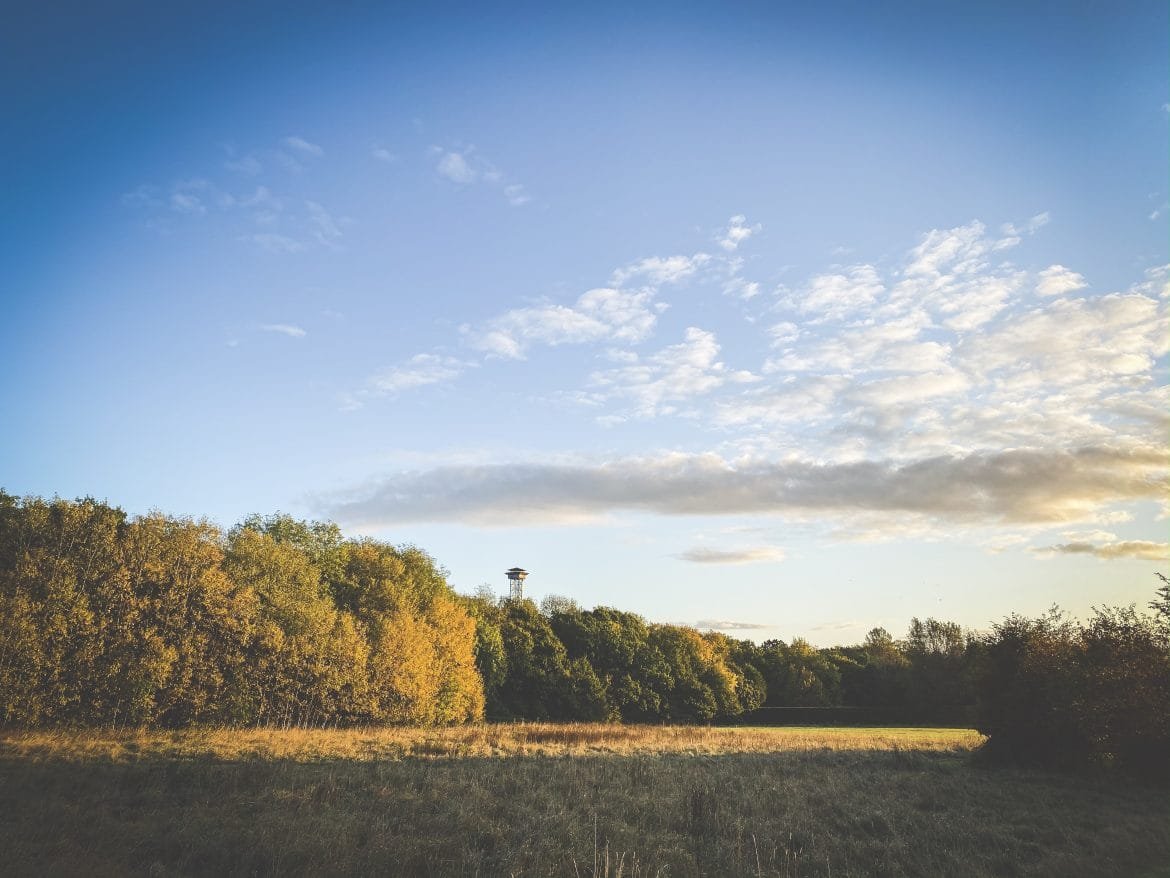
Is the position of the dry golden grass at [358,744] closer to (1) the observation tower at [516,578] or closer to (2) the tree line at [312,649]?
(2) the tree line at [312,649]

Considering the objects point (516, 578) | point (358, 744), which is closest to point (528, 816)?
point (358, 744)

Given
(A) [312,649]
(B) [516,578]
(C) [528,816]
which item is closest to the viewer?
(C) [528,816]

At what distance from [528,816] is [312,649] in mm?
26460

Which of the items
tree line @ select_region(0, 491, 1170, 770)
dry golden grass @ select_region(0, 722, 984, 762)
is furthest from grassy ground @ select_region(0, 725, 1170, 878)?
tree line @ select_region(0, 491, 1170, 770)

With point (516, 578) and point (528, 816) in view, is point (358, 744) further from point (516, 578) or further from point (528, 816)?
point (516, 578)

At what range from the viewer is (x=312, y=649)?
121ft

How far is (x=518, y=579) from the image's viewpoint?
98562 mm

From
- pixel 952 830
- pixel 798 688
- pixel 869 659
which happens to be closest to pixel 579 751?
pixel 952 830

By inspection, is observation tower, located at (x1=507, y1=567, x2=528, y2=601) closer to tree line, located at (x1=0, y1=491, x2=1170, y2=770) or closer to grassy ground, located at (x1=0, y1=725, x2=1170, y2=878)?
tree line, located at (x1=0, y1=491, x2=1170, y2=770)

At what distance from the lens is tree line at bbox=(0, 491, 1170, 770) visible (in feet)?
74.3

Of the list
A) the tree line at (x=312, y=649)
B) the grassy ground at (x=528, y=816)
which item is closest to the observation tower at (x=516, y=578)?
the tree line at (x=312, y=649)

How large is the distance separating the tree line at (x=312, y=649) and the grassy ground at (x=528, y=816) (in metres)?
2.77

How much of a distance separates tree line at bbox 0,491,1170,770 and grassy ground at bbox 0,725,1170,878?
109 inches

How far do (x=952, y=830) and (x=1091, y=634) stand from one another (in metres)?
12.7
